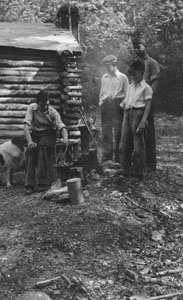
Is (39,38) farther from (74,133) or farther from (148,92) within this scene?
(148,92)

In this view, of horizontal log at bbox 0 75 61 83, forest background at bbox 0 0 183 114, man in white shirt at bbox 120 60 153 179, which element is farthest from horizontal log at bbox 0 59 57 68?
forest background at bbox 0 0 183 114

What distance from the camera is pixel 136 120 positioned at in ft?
26.4

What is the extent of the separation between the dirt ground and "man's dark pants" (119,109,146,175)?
34cm

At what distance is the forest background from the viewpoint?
18688mm

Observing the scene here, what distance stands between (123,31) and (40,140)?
13987mm

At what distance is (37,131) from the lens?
26.6 ft

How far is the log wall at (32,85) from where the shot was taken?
388 inches

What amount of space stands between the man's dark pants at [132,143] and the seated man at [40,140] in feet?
3.82

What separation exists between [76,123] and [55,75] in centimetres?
115

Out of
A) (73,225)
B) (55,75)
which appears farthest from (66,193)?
(55,75)

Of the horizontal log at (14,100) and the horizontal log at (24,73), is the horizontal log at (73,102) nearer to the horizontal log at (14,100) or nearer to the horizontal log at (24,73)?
the horizontal log at (24,73)

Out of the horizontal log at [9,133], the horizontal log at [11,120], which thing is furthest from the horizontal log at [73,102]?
the horizontal log at [9,133]

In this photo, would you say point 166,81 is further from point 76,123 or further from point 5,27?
point 76,123

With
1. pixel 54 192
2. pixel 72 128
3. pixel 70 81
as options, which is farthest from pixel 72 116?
pixel 54 192
